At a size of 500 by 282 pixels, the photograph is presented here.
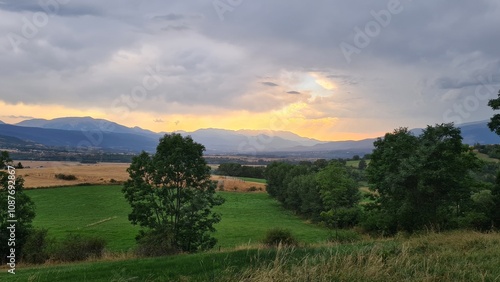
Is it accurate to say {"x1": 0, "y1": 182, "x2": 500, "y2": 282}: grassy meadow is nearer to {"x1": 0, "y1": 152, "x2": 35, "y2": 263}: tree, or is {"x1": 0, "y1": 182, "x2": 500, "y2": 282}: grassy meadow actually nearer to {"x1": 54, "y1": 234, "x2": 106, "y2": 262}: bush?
{"x1": 54, "y1": 234, "x2": 106, "y2": 262}: bush

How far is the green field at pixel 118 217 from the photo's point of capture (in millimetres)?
44938

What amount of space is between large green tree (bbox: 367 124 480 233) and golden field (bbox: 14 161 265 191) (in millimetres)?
56232

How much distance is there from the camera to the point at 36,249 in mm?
23969

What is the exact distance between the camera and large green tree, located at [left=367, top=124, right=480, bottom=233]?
1007 inches

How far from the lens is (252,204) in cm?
8356

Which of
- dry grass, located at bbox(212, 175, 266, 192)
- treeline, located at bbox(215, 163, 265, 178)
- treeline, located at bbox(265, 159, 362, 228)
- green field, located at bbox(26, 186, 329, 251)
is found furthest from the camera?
treeline, located at bbox(215, 163, 265, 178)

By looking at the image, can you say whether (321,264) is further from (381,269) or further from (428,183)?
(428,183)

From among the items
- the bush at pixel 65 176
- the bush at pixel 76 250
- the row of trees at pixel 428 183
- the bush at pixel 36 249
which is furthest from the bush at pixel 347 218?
the bush at pixel 65 176

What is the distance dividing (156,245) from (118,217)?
137ft

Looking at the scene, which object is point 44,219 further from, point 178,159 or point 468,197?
point 468,197

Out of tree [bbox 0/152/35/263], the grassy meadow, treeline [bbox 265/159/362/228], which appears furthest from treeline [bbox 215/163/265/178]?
the grassy meadow

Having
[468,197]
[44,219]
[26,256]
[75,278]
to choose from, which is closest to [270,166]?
[44,219]

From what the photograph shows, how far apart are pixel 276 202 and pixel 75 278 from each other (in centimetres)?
7879

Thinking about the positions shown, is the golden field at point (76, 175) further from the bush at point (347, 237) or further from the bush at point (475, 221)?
the bush at point (475, 221)
